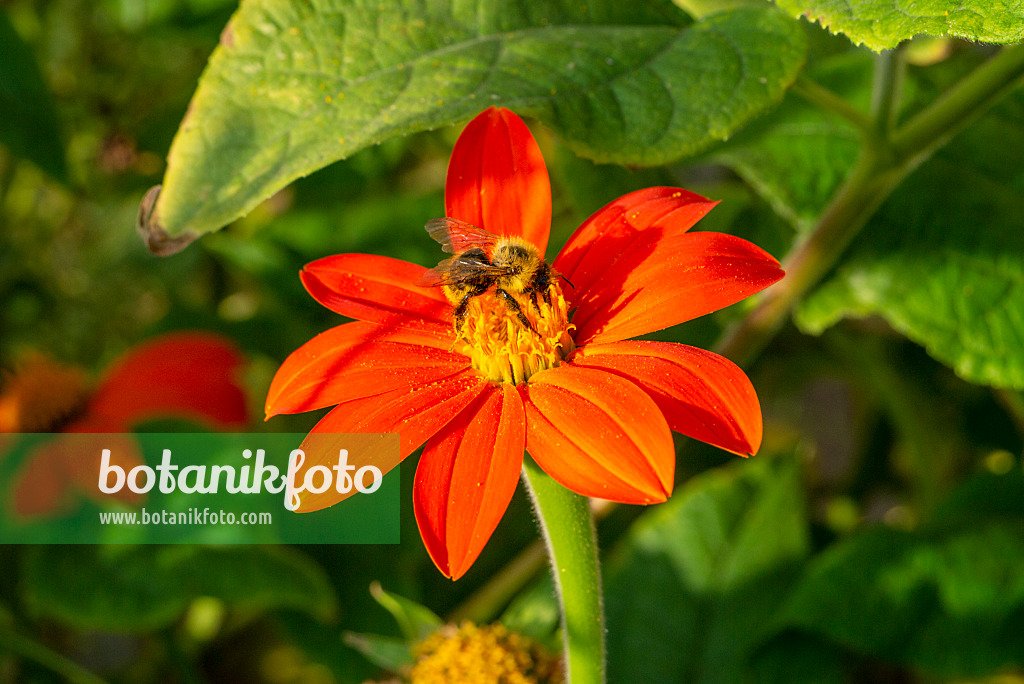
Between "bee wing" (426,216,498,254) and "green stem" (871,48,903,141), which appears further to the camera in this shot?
"green stem" (871,48,903,141)

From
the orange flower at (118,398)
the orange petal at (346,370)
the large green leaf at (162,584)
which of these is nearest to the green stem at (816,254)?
the orange petal at (346,370)

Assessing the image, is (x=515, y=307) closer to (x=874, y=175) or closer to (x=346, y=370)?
(x=346, y=370)

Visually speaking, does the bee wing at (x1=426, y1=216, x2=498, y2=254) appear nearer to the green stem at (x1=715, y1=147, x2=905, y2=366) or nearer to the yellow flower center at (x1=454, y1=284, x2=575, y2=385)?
the yellow flower center at (x1=454, y1=284, x2=575, y2=385)

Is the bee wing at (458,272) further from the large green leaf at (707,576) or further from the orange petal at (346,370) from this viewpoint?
the large green leaf at (707,576)

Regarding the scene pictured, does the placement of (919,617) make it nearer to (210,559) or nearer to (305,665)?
(210,559)

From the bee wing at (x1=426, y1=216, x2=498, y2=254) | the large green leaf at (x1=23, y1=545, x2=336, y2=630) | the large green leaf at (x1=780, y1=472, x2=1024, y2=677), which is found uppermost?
the bee wing at (x1=426, y1=216, x2=498, y2=254)

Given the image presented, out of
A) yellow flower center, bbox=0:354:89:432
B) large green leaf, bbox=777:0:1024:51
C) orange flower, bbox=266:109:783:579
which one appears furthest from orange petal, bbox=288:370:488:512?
yellow flower center, bbox=0:354:89:432

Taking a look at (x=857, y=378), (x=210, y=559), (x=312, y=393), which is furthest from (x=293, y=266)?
(x=857, y=378)
